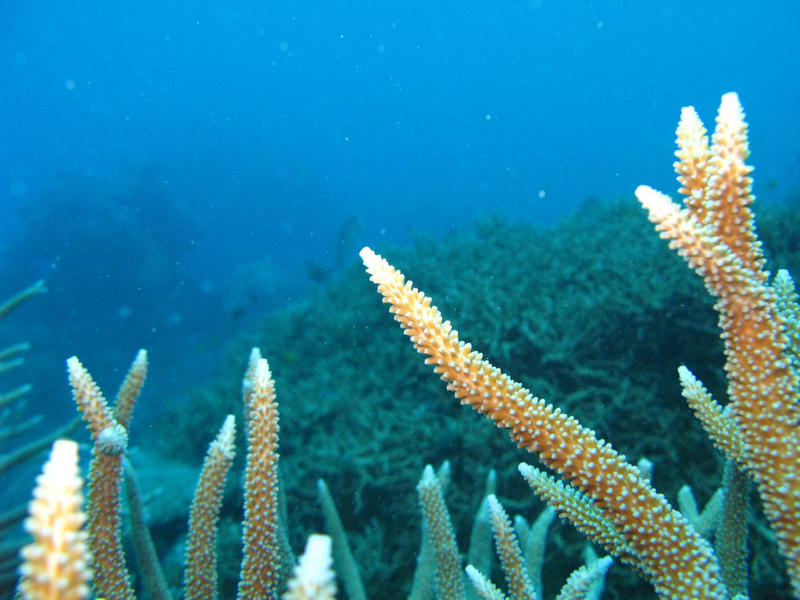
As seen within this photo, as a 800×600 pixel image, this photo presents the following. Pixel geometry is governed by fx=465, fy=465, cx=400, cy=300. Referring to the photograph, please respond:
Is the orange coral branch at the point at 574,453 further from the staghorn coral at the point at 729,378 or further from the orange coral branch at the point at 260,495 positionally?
the orange coral branch at the point at 260,495

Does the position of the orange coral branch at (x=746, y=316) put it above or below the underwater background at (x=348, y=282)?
below

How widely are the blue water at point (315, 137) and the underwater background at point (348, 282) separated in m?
0.27

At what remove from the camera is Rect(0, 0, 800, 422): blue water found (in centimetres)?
2373

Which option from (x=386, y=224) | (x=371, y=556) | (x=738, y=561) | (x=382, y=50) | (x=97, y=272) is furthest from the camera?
(x=382, y=50)

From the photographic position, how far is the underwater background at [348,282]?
16.3ft

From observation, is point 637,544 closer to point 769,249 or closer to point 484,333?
point 484,333

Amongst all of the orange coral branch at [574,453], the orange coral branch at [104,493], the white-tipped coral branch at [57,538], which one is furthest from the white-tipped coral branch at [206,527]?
the white-tipped coral branch at [57,538]

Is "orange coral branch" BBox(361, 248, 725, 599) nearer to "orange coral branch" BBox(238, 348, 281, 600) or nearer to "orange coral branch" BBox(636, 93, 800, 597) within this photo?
"orange coral branch" BBox(636, 93, 800, 597)

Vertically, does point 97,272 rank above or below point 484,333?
above

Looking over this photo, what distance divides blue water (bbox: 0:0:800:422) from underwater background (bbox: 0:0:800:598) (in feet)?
0.90

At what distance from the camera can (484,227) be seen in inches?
388

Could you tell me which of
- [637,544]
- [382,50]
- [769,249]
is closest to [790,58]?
[382,50]

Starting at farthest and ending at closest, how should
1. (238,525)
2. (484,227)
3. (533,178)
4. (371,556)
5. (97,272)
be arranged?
(533,178), (97,272), (484,227), (238,525), (371,556)

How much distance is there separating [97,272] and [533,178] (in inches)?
2485
